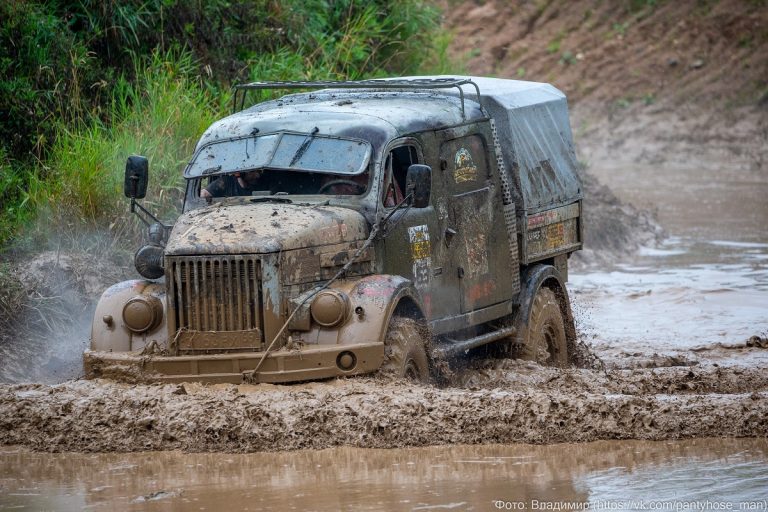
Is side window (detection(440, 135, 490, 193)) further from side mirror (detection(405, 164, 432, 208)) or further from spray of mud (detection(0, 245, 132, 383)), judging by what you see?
spray of mud (detection(0, 245, 132, 383))

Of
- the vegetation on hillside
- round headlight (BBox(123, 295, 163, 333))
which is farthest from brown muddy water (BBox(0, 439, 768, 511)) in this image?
the vegetation on hillside

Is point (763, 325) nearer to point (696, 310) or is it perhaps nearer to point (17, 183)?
point (696, 310)

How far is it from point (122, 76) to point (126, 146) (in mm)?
1795

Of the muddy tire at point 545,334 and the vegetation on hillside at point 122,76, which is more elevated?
the vegetation on hillside at point 122,76

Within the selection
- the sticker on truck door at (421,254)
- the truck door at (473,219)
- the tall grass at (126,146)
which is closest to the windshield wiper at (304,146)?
the sticker on truck door at (421,254)

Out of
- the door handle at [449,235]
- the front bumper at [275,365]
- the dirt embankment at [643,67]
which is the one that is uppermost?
the dirt embankment at [643,67]

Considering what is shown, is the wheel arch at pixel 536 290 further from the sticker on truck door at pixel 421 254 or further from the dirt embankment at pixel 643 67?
the dirt embankment at pixel 643 67

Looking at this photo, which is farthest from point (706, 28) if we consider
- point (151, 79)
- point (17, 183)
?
point (17, 183)

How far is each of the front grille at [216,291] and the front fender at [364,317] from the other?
1.16ft

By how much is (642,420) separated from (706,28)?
22.6 metres

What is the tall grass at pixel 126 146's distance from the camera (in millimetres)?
12023

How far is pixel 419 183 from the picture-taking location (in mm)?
8734

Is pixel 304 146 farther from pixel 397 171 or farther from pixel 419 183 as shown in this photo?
pixel 419 183

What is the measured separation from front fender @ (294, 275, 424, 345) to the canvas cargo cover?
2.35 meters
